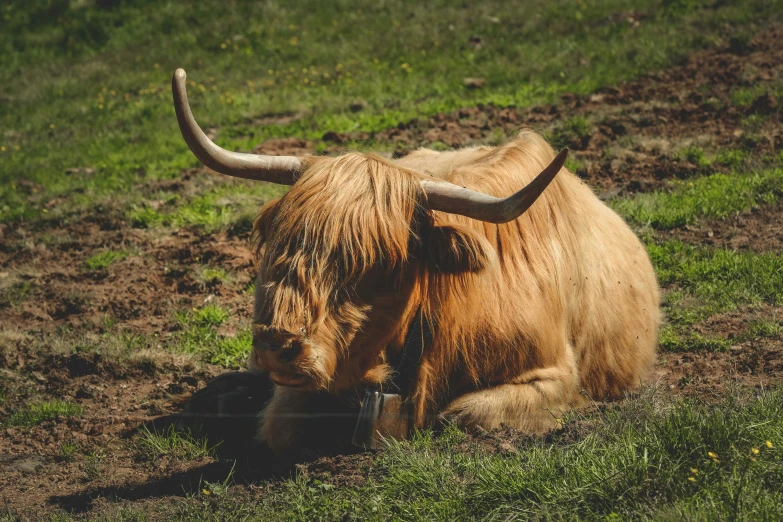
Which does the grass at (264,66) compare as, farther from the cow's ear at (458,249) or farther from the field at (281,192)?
the cow's ear at (458,249)

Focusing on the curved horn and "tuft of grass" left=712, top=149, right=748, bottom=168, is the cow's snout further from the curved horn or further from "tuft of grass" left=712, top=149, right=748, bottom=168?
"tuft of grass" left=712, top=149, right=748, bottom=168

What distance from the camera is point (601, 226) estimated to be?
5.76 m

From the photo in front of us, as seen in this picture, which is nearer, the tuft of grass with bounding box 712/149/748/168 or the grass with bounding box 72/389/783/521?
the grass with bounding box 72/389/783/521

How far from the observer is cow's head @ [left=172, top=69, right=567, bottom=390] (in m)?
3.92

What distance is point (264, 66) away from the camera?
45.3ft

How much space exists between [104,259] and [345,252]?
4188 mm

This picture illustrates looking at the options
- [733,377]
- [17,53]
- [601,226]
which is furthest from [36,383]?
[17,53]

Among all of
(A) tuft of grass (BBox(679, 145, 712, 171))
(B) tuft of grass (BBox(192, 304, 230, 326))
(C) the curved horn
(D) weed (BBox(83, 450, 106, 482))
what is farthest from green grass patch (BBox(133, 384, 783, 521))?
(A) tuft of grass (BBox(679, 145, 712, 171))

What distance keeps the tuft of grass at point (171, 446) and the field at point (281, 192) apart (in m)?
0.02

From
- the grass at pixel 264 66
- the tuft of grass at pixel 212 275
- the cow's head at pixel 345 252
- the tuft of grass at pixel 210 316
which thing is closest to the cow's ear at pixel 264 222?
the cow's head at pixel 345 252

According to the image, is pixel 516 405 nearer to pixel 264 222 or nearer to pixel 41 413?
pixel 264 222

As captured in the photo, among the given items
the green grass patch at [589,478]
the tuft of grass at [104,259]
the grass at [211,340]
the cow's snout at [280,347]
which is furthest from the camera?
the tuft of grass at [104,259]

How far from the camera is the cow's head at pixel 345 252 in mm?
3920

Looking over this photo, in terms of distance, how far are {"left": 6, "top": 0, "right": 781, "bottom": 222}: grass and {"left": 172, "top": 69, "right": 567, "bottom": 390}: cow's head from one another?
13.1 ft
